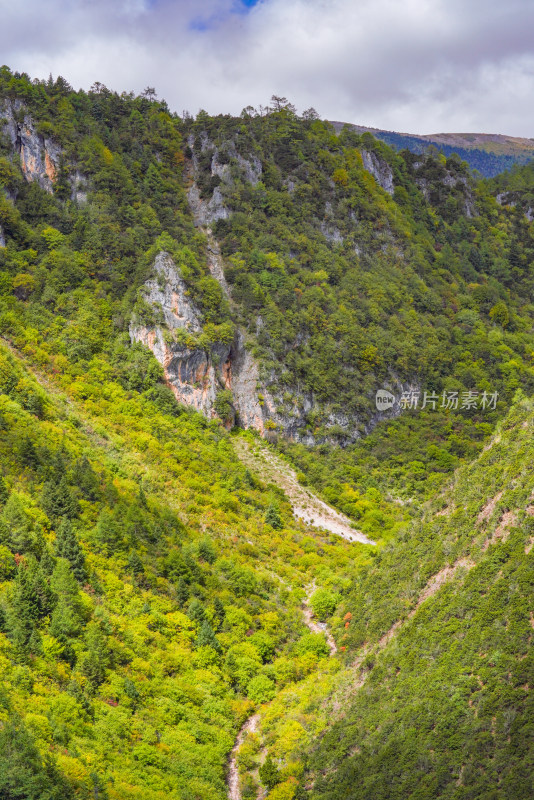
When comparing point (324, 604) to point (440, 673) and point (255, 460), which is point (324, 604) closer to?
point (440, 673)

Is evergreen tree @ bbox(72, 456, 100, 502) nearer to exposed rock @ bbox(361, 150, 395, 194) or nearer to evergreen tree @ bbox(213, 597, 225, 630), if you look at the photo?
evergreen tree @ bbox(213, 597, 225, 630)

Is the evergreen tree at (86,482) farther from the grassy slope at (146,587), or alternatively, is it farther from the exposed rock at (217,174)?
the exposed rock at (217,174)

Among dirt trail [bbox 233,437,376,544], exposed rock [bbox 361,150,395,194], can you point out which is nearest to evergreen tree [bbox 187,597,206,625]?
dirt trail [bbox 233,437,376,544]

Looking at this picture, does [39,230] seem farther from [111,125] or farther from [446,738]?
[446,738]

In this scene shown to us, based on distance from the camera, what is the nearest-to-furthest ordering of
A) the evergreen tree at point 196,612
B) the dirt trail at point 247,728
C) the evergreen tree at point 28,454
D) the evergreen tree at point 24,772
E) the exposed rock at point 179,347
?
the evergreen tree at point 24,772 < the dirt trail at point 247,728 < the evergreen tree at point 196,612 < the evergreen tree at point 28,454 < the exposed rock at point 179,347

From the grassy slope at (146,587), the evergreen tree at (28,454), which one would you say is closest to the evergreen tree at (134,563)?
the grassy slope at (146,587)
